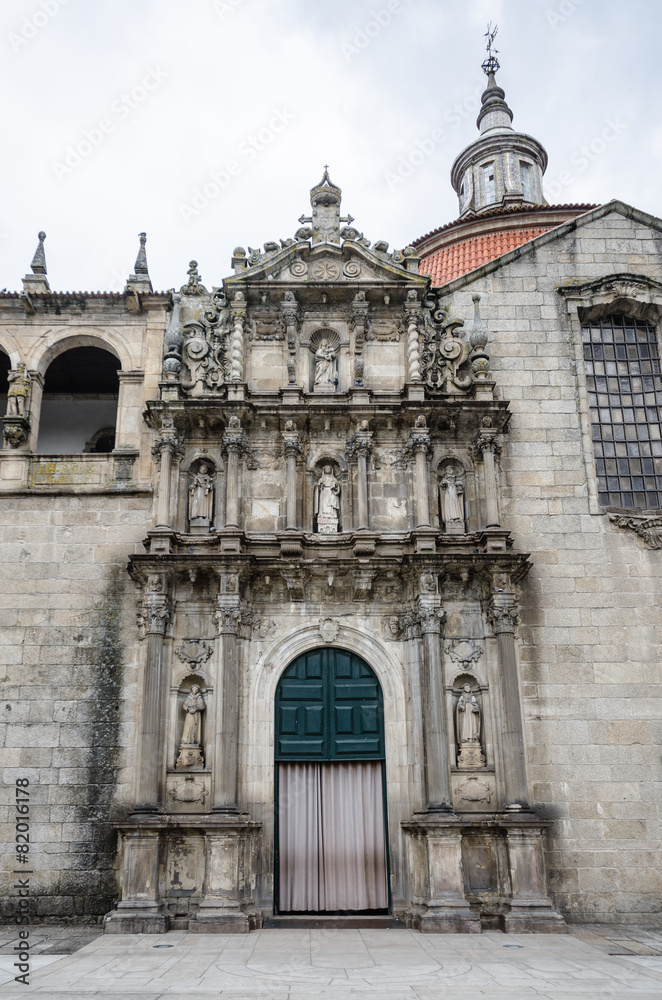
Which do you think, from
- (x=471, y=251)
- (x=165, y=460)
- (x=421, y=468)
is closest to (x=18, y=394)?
(x=165, y=460)

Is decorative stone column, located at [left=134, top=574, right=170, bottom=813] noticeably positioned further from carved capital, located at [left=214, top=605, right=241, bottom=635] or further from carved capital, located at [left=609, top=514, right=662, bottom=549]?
carved capital, located at [left=609, top=514, right=662, bottom=549]

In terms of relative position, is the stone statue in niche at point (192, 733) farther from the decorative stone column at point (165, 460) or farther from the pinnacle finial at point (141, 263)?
the pinnacle finial at point (141, 263)

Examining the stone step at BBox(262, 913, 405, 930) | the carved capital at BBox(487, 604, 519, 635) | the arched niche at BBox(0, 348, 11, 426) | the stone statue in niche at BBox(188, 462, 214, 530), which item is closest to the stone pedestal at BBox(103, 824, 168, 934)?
the stone step at BBox(262, 913, 405, 930)

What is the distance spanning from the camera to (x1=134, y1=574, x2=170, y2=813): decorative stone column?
41.6 feet

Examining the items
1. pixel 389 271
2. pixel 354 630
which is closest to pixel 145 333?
pixel 389 271

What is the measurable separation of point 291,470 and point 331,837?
5888 mm

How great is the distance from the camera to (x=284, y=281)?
613 inches

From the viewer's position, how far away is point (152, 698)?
43.0ft

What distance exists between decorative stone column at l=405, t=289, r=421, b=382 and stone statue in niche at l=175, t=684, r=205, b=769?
6.51 meters

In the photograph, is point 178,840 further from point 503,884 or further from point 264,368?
point 264,368

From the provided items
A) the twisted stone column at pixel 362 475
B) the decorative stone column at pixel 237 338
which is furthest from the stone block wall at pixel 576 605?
the decorative stone column at pixel 237 338

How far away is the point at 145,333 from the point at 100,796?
26.9 feet

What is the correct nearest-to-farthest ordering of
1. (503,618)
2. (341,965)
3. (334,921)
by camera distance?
(341,965) < (334,921) < (503,618)

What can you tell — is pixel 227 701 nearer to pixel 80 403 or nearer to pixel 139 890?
pixel 139 890
